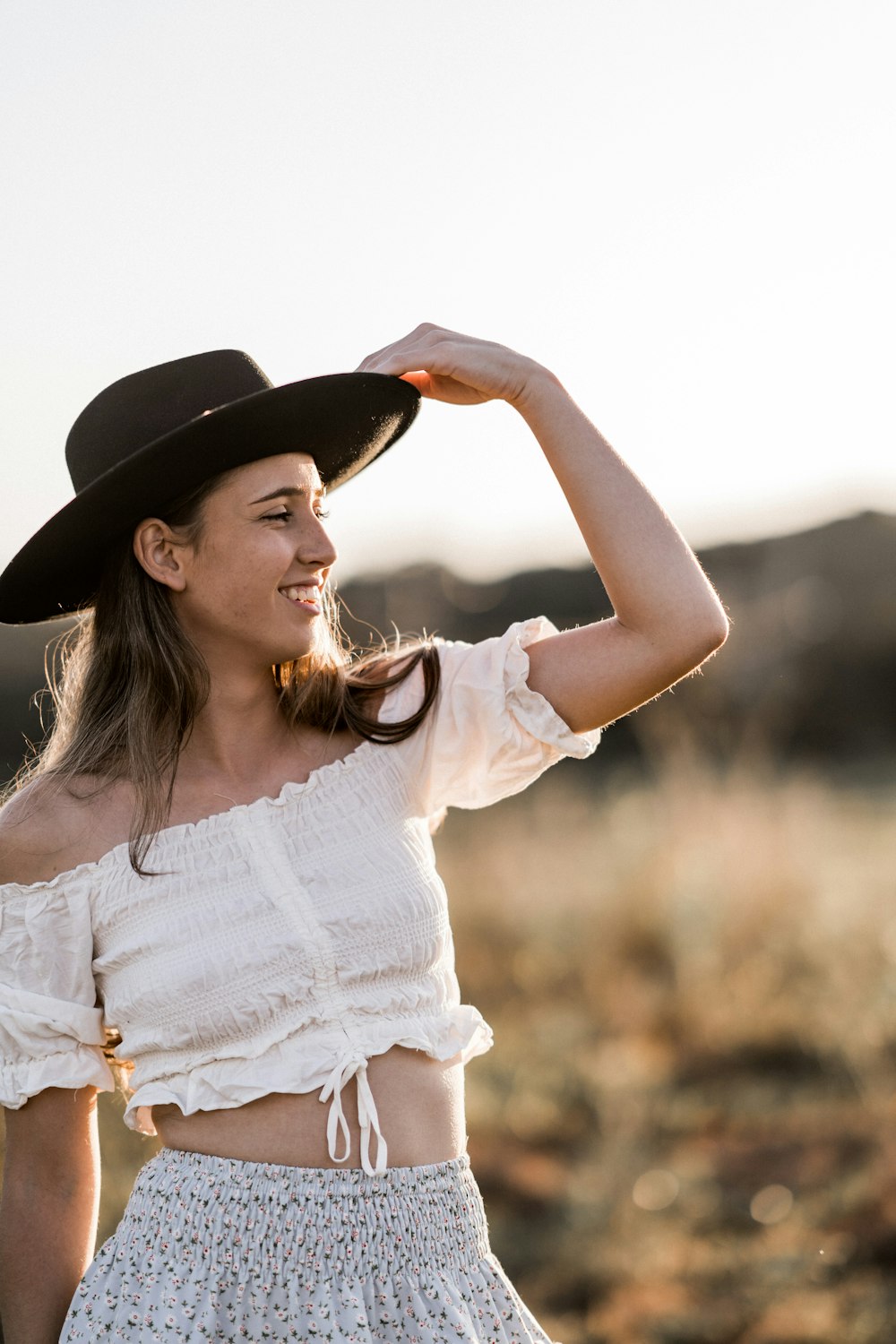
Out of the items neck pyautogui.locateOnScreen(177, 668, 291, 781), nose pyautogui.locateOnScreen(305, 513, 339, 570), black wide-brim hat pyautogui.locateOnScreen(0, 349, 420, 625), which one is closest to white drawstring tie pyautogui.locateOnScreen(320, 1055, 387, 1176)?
neck pyautogui.locateOnScreen(177, 668, 291, 781)

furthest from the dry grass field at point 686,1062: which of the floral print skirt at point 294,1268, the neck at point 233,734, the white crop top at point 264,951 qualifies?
the neck at point 233,734

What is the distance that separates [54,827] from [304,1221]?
2.20ft

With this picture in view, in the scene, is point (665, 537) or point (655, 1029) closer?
point (665, 537)

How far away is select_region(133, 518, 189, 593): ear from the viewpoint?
6.93 feet

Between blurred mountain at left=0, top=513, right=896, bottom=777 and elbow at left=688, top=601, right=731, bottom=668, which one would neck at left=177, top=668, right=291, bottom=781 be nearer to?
elbow at left=688, top=601, right=731, bottom=668

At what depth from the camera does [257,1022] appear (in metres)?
1.93

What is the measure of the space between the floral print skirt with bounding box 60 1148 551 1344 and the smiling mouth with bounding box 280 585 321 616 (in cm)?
81

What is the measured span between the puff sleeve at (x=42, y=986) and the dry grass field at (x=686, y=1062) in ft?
7.62

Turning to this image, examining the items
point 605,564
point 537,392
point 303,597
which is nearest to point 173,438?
point 303,597

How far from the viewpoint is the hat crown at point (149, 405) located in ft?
6.89

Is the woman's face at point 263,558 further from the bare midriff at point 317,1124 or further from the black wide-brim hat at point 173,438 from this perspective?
the bare midriff at point 317,1124

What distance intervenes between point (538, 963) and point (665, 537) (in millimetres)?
4504

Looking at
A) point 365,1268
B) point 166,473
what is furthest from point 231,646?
point 365,1268

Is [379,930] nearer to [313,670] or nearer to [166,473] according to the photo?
[313,670]
